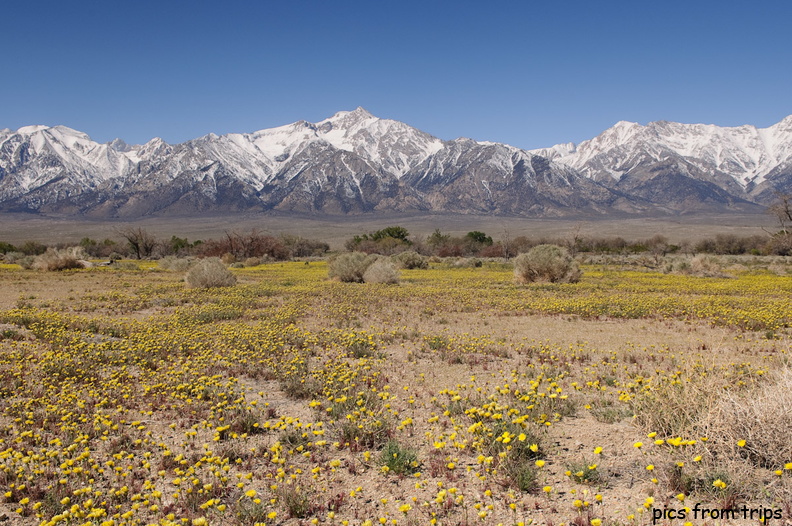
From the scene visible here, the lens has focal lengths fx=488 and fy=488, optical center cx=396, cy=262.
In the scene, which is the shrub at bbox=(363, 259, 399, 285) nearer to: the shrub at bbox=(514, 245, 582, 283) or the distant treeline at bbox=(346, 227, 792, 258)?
the shrub at bbox=(514, 245, 582, 283)

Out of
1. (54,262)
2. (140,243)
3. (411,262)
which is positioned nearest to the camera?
(54,262)

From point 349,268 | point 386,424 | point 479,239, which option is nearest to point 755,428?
point 386,424

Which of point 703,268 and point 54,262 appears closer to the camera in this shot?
point 703,268

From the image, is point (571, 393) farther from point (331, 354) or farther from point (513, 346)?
point (331, 354)

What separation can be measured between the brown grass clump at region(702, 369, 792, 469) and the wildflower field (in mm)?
18

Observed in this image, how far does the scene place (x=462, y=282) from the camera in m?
27.0

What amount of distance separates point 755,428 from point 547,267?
23.3 m

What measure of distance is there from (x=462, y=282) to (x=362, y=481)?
892 inches

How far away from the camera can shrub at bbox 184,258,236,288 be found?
23.7 m

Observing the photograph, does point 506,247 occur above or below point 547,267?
below

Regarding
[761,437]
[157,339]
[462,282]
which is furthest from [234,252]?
[761,437]

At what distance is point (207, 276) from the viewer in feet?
78.1

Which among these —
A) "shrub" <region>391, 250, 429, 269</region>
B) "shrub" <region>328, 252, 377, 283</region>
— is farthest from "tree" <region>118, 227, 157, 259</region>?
"shrub" <region>328, 252, 377, 283</region>

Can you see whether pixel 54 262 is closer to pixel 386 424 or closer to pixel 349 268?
pixel 349 268
